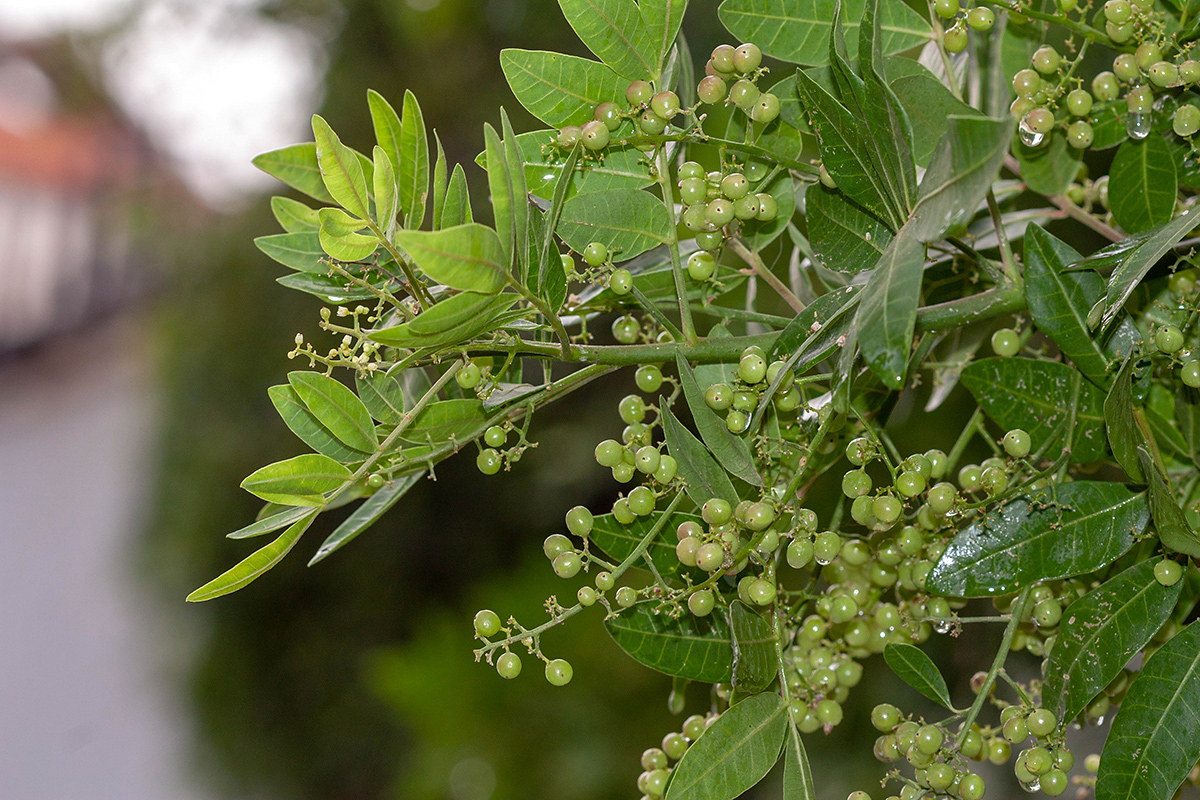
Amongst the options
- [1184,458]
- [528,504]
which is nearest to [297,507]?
[1184,458]

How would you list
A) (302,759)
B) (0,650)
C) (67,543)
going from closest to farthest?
1. (302,759)
2. (0,650)
3. (67,543)

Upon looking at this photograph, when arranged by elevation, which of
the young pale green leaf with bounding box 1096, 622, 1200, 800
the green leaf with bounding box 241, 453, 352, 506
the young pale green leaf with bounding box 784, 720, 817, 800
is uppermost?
the green leaf with bounding box 241, 453, 352, 506

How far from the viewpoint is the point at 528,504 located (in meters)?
1.61

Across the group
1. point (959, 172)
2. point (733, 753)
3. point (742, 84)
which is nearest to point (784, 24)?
point (742, 84)

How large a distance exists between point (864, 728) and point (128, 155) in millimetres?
2648

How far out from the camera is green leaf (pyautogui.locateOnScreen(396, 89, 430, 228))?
0.99 ft

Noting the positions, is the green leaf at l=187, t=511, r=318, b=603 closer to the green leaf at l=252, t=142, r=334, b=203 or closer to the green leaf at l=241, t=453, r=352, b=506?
the green leaf at l=241, t=453, r=352, b=506

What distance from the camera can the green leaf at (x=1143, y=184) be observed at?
0.32 m

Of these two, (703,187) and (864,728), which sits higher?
(703,187)

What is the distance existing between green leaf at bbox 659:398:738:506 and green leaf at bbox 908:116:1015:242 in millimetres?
96

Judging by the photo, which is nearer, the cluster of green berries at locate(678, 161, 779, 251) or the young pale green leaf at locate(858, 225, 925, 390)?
the young pale green leaf at locate(858, 225, 925, 390)

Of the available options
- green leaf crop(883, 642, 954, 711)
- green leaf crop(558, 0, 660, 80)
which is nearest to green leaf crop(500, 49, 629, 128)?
green leaf crop(558, 0, 660, 80)

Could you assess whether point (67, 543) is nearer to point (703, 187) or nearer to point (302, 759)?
point (302, 759)

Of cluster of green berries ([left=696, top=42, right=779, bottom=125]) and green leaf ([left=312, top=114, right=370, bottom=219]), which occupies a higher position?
green leaf ([left=312, top=114, right=370, bottom=219])
